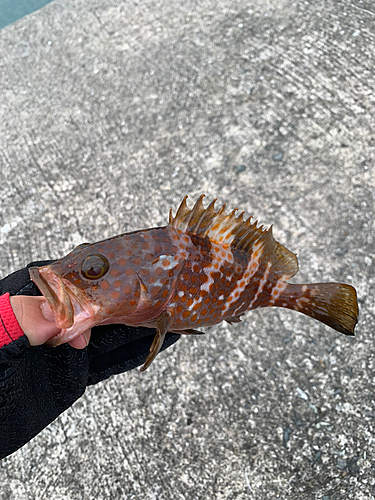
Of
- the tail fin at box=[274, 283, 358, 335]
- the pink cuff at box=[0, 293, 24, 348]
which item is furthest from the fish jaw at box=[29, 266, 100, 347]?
the tail fin at box=[274, 283, 358, 335]

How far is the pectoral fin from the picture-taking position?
4.68 feet

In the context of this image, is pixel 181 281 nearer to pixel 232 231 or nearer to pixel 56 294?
pixel 232 231

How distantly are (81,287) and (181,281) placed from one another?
34 cm

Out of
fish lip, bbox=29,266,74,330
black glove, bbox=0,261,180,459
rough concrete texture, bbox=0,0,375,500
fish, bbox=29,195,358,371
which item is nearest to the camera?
fish lip, bbox=29,266,74,330

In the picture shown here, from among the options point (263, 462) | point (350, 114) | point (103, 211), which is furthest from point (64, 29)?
point (263, 462)

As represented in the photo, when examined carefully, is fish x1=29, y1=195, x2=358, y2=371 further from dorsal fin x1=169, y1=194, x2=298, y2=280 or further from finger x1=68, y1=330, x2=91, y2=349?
finger x1=68, y1=330, x2=91, y2=349

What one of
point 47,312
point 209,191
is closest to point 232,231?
point 47,312

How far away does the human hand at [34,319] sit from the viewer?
4.69 feet

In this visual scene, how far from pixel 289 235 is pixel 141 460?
166cm

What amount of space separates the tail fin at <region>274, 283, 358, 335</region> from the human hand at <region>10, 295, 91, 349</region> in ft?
2.80

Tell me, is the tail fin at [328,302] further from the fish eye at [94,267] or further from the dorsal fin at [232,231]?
the fish eye at [94,267]

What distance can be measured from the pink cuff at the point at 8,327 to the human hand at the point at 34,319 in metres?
0.01

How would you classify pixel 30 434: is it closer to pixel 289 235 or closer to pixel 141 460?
pixel 141 460

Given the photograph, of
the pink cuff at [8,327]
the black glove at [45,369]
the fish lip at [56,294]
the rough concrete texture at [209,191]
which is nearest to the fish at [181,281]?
the fish lip at [56,294]
